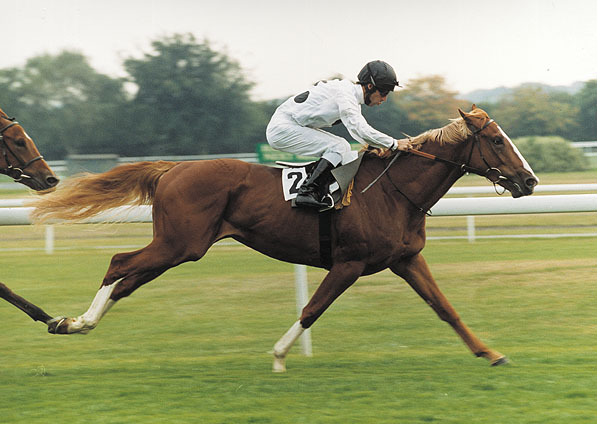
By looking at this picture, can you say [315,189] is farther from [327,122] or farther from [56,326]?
[56,326]

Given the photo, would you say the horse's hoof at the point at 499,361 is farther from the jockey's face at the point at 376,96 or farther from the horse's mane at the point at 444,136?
the jockey's face at the point at 376,96

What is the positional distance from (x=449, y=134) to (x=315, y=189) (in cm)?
81

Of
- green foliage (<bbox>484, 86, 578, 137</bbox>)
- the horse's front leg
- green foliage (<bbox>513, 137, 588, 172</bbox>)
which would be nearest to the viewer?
the horse's front leg

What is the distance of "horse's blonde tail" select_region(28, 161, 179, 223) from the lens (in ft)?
13.8

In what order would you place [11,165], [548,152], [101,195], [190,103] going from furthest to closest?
[190,103] < [548,152] < [101,195] < [11,165]

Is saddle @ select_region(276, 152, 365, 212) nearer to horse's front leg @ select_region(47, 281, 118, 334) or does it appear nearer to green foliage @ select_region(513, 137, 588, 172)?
horse's front leg @ select_region(47, 281, 118, 334)

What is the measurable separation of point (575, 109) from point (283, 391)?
1339 centimetres

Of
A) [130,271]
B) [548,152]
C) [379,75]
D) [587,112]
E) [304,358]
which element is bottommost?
[548,152]

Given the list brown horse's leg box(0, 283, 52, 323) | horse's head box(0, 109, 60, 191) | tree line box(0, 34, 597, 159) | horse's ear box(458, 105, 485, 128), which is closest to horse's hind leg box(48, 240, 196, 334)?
brown horse's leg box(0, 283, 52, 323)

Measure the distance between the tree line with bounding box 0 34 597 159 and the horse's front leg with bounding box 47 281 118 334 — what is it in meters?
14.4

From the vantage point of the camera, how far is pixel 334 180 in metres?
3.94

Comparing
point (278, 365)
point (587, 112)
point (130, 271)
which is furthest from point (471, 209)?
point (587, 112)

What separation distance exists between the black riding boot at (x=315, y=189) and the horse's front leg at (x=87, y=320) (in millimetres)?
1063

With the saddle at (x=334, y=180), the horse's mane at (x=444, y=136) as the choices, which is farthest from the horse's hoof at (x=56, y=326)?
the horse's mane at (x=444, y=136)
